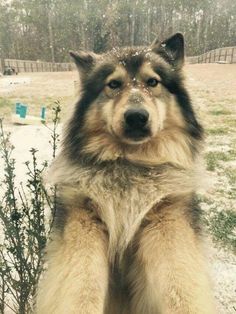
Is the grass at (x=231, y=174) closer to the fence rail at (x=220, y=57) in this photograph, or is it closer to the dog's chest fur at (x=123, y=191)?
the dog's chest fur at (x=123, y=191)

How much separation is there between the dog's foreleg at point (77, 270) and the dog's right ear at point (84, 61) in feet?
4.37

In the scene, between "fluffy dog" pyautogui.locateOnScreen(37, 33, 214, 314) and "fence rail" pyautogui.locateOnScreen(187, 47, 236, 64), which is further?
"fence rail" pyautogui.locateOnScreen(187, 47, 236, 64)

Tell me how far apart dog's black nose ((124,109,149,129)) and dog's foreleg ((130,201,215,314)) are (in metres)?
0.66

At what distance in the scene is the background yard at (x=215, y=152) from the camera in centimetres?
347

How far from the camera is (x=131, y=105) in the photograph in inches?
110

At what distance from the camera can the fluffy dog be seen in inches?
87.9

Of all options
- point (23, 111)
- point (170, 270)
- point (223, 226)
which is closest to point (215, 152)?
point (223, 226)

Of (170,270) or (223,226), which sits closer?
(170,270)

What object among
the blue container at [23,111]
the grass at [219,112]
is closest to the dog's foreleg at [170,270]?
the blue container at [23,111]

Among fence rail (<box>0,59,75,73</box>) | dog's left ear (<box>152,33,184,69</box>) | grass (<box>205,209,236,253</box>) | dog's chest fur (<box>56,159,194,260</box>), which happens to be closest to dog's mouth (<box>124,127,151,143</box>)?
dog's chest fur (<box>56,159,194,260</box>)

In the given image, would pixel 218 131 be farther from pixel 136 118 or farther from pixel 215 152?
pixel 136 118

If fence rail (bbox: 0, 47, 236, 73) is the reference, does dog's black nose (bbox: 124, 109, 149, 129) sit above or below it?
above

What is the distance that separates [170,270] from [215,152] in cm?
523

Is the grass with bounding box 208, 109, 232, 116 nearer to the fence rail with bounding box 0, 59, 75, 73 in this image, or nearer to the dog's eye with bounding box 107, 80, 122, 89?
the dog's eye with bounding box 107, 80, 122, 89
